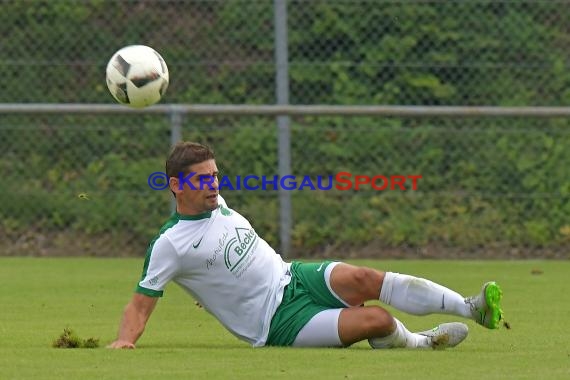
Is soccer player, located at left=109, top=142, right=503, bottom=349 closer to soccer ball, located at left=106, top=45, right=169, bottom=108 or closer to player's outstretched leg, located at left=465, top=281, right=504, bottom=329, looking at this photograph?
player's outstretched leg, located at left=465, top=281, right=504, bottom=329

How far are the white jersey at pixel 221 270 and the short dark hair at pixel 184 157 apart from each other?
8.8 inches

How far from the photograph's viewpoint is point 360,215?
40.3ft

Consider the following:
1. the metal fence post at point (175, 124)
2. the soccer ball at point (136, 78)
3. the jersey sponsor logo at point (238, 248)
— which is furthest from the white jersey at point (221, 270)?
the metal fence post at point (175, 124)

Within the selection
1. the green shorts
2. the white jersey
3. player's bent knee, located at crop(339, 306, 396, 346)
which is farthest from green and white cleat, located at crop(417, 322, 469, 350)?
the white jersey

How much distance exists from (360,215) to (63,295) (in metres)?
3.74

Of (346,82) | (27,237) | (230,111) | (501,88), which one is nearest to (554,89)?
(501,88)

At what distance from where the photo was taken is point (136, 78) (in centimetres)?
832

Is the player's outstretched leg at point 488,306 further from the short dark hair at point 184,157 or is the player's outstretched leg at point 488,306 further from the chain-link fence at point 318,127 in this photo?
the chain-link fence at point 318,127

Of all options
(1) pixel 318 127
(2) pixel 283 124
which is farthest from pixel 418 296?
(1) pixel 318 127

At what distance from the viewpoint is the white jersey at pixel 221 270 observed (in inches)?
257

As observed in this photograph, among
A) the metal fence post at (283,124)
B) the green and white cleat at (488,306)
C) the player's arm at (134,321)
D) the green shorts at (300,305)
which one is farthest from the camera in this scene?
the metal fence post at (283,124)

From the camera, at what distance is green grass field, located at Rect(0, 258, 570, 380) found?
5.57 meters

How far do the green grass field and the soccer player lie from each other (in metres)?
0.12

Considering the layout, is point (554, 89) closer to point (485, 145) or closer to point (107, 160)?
point (485, 145)
